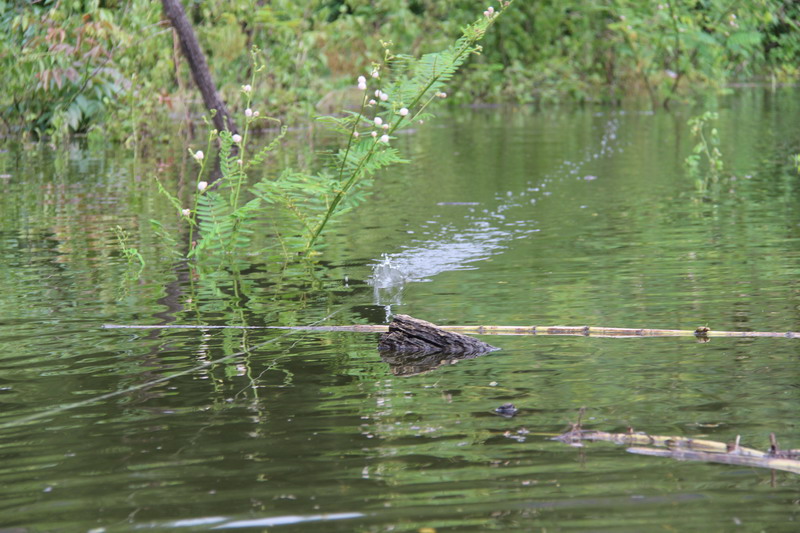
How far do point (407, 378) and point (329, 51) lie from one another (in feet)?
66.3

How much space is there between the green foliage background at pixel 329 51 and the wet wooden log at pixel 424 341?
4.84 meters

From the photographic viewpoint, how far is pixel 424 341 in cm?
520

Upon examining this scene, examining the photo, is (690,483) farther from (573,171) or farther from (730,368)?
(573,171)

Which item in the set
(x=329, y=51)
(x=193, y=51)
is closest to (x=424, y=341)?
(x=193, y=51)

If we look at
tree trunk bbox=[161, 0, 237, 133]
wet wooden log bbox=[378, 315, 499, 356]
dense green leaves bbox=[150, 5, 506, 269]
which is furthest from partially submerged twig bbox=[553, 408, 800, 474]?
tree trunk bbox=[161, 0, 237, 133]

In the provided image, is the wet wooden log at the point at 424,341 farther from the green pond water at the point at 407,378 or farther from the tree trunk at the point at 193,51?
the tree trunk at the point at 193,51

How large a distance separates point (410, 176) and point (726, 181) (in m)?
3.33

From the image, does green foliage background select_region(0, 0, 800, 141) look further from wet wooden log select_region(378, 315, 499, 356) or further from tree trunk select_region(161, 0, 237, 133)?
wet wooden log select_region(378, 315, 499, 356)

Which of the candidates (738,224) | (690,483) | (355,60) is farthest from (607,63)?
(690,483)

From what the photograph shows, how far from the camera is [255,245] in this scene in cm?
852

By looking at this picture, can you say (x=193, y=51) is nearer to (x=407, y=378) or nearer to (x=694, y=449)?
(x=407, y=378)

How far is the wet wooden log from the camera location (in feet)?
16.9

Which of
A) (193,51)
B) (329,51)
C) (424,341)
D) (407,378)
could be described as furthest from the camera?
(329,51)

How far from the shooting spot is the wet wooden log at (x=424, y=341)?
16.9ft
